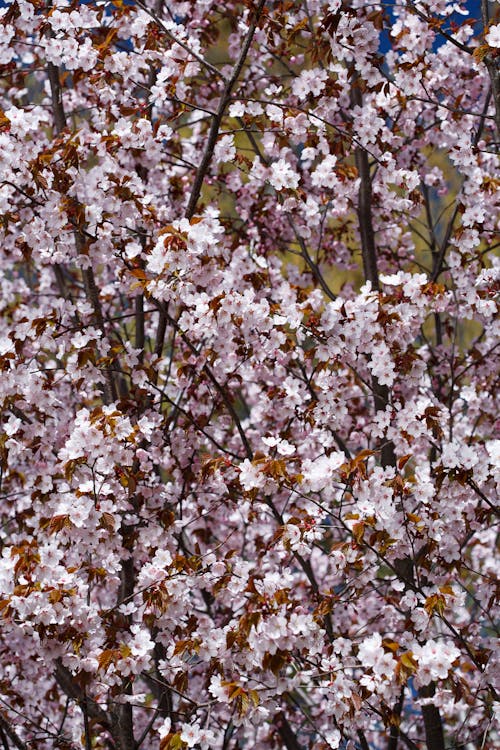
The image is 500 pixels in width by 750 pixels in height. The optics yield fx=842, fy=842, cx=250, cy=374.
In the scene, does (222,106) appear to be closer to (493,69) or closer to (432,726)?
(493,69)

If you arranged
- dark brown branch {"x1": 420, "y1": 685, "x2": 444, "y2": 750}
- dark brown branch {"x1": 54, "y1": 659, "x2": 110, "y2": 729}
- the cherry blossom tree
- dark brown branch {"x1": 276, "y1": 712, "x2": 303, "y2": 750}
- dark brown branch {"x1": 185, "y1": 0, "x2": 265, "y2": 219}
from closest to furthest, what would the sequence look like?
the cherry blossom tree < dark brown branch {"x1": 185, "y1": 0, "x2": 265, "y2": 219} < dark brown branch {"x1": 54, "y1": 659, "x2": 110, "y2": 729} < dark brown branch {"x1": 420, "y1": 685, "x2": 444, "y2": 750} < dark brown branch {"x1": 276, "y1": 712, "x2": 303, "y2": 750}

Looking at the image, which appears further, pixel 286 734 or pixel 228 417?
pixel 286 734

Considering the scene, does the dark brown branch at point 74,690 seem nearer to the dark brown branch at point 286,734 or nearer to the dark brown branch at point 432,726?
the dark brown branch at point 286,734

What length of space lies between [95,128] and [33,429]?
1836 mm

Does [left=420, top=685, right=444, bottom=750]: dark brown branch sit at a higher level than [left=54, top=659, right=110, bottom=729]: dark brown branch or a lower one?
lower

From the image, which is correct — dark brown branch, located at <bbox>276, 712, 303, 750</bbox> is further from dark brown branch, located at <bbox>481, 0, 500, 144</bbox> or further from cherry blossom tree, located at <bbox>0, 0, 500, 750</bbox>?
dark brown branch, located at <bbox>481, 0, 500, 144</bbox>

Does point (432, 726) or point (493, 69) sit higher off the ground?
point (493, 69)

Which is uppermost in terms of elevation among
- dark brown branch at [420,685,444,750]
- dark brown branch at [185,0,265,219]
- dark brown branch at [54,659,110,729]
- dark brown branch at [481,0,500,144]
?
dark brown branch at [481,0,500,144]

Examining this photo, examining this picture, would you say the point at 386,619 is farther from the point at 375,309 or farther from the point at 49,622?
the point at 49,622

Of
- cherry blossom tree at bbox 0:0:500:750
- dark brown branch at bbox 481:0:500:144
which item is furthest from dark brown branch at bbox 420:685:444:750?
dark brown branch at bbox 481:0:500:144

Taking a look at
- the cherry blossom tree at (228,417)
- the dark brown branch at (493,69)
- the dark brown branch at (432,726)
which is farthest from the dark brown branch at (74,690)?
the dark brown branch at (493,69)


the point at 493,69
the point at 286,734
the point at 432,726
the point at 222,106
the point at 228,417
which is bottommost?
the point at 432,726

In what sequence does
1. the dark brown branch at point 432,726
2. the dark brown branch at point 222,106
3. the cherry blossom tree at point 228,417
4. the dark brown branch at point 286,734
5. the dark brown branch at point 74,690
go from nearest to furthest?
the cherry blossom tree at point 228,417 → the dark brown branch at point 222,106 → the dark brown branch at point 74,690 → the dark brown branch at point 432,726 → the dark brown branch at point 286,734

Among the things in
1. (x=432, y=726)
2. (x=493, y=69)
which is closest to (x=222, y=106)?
(x=493, y=69)
